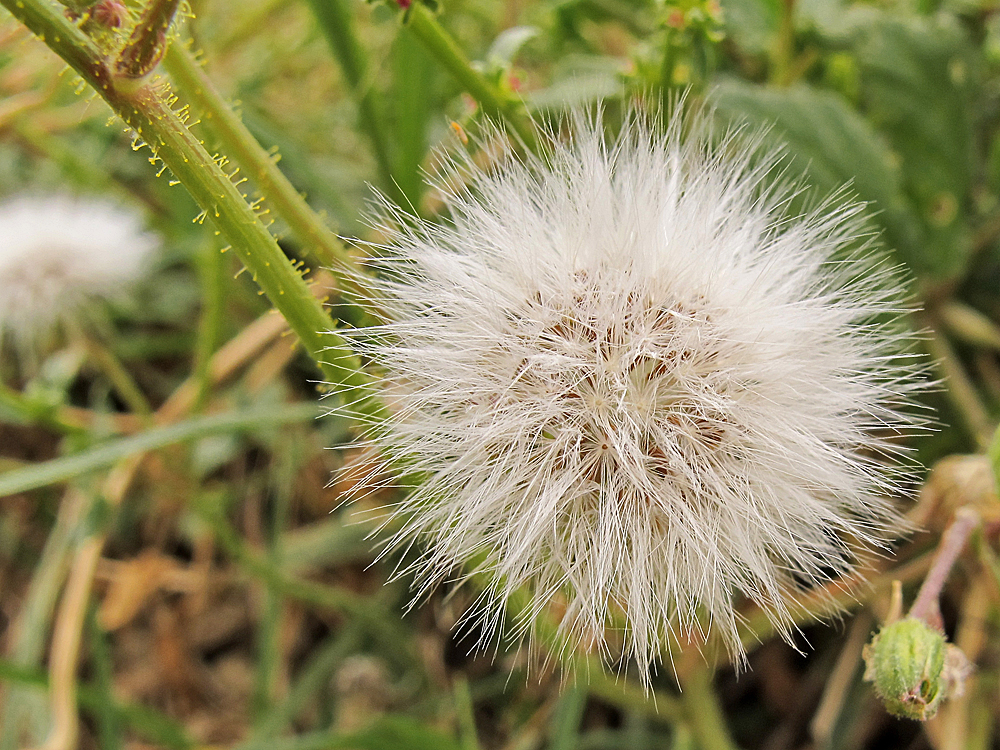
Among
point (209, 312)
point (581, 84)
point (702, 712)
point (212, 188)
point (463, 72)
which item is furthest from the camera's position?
point (209, 312)

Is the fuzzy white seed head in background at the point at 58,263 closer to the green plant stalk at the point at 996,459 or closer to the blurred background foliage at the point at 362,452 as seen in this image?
the blurred background foliage at the point at 362,452

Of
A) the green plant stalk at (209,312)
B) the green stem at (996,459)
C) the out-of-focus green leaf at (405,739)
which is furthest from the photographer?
the green plant stalk at (209,312)

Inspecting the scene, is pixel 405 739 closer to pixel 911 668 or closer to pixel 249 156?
pixel 911 668

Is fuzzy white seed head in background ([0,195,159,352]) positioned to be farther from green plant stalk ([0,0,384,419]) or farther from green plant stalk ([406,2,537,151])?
green plant stalk ([0,0,384,419])

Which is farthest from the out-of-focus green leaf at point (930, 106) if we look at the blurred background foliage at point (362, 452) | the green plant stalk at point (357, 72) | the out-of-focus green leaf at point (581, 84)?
the green plant stalk at point (357, 72)

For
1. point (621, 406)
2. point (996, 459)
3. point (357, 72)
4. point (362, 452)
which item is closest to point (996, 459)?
point (996, 459)

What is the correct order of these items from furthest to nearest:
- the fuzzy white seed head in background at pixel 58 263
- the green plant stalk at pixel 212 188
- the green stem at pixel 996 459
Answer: the fuzzy white seed head in background at pixel 58 263, the green stem at pixel 996 459, the green plant stalk at pixel 212 188

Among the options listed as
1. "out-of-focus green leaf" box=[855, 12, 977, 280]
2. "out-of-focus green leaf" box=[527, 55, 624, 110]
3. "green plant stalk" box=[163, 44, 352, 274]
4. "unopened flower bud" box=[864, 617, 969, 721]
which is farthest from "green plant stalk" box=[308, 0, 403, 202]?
"unopened flower bud" box=[864, 617, 969, 721]

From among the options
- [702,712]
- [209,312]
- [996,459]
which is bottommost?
[702,712]
